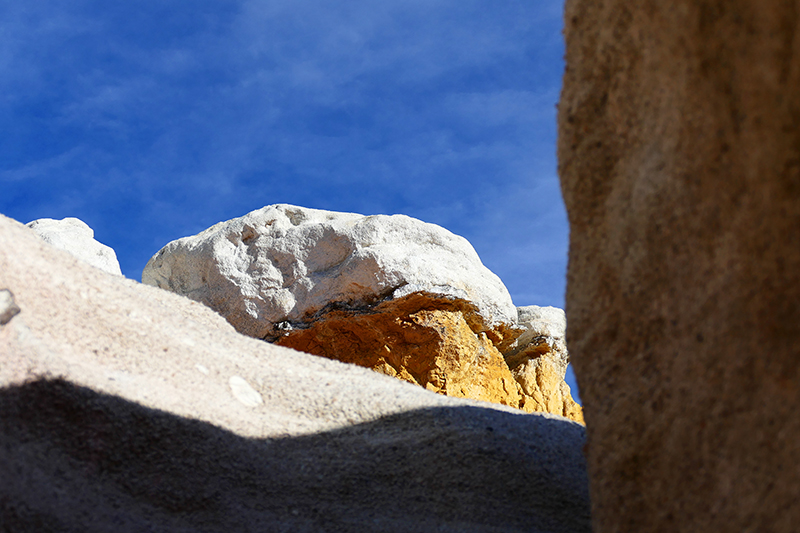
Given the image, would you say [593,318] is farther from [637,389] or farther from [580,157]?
[580,157]

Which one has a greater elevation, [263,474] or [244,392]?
[244,392]

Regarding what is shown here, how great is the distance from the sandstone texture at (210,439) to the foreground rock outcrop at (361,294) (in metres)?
4.76

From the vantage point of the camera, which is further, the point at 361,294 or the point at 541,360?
the point at 541,360

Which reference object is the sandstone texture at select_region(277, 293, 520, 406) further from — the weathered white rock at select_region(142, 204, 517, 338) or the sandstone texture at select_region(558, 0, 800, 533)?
the sandstone texture at select_region(558, 0, 800, 533)

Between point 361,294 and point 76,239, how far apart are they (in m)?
5.83

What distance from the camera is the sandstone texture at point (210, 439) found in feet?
9.85

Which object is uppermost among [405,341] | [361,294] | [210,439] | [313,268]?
[313,268]

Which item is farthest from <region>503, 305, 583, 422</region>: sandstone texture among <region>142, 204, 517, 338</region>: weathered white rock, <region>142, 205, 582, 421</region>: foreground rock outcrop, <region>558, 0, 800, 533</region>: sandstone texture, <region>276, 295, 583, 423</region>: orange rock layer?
<region>558, 0, 800, 533</region>: sandstone texture

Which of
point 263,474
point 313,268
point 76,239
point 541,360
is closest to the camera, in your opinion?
point 263,474

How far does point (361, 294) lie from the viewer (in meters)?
9.43

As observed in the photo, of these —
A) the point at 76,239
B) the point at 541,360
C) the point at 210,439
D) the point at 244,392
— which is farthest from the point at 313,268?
the point at 210,439

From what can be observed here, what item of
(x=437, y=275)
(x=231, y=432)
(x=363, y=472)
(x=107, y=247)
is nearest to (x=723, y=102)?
(x=363, y=472)

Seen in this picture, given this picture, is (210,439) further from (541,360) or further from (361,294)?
(541,360)

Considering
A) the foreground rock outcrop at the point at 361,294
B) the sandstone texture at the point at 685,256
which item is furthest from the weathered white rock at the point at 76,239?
the sandstone texture at the point at 685,256
